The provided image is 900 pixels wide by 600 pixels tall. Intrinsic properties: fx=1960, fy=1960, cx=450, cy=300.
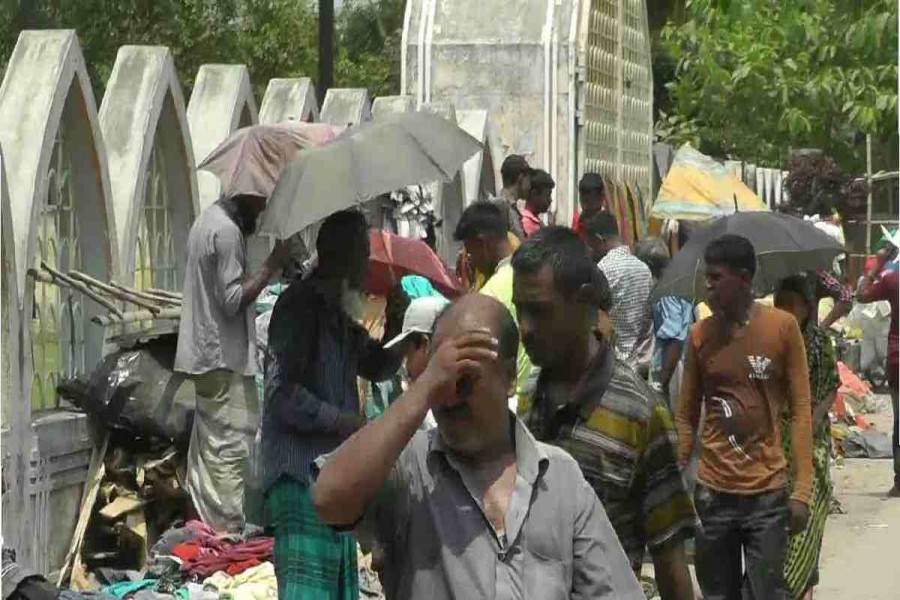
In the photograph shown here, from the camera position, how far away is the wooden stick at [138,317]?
986cm

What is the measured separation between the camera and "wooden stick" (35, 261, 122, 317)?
9219mm

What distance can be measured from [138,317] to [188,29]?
17.9 meters

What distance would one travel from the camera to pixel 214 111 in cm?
1223

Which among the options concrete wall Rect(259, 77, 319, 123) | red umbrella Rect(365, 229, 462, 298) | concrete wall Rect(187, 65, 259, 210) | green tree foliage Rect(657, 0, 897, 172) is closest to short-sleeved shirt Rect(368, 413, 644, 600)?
red umbrella Rect(365, 229, 462, 298)

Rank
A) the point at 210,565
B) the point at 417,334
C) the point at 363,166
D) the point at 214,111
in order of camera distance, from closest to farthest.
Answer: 1. the point at 363,166
2. the point at 417,334
3. the point at 210,565
4. the point at 214,111

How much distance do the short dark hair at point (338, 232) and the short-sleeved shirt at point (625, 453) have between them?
7.84 feet

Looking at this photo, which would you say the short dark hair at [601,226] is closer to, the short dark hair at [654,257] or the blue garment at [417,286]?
the short dark hair at [654,257]

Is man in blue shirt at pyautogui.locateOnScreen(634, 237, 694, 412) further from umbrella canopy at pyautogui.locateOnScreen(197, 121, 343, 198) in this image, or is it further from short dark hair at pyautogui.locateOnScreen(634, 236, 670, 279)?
umbrella canopy at pyautogui.locateOnScreen(197, 121, 343, 198)

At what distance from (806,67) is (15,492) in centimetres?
1302

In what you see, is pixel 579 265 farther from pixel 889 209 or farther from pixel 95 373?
pixel 889 209

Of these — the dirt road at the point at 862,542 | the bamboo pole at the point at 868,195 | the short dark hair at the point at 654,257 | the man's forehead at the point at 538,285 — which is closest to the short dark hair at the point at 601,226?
the short dark hair at the point at 654,257

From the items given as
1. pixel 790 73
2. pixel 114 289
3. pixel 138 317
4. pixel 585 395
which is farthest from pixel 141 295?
pixel 790 73

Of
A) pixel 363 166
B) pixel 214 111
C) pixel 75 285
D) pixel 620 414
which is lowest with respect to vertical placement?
pixel 75 285

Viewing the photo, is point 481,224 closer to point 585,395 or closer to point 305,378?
point 305,378
